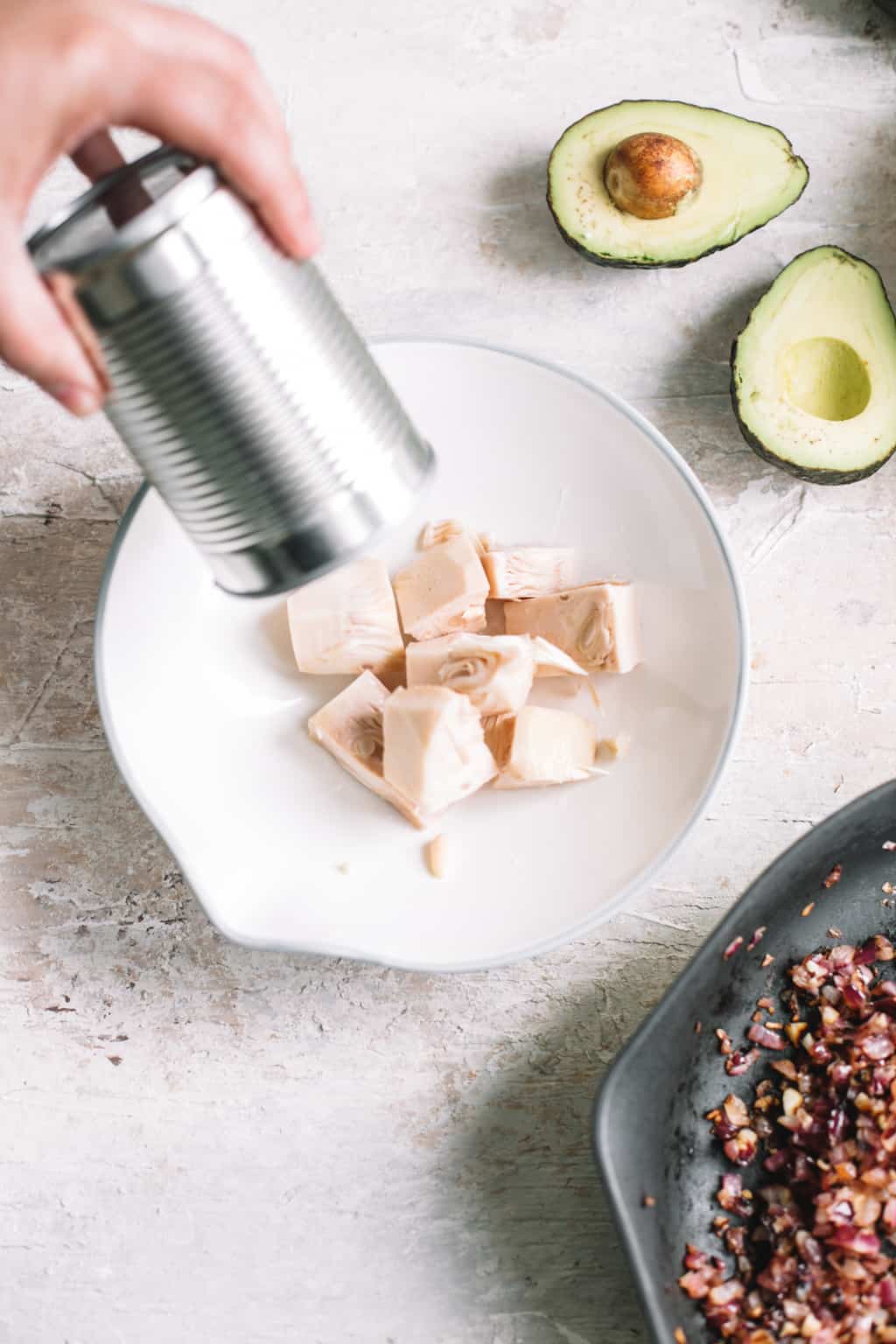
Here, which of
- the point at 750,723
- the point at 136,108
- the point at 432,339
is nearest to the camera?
the point at 136,108


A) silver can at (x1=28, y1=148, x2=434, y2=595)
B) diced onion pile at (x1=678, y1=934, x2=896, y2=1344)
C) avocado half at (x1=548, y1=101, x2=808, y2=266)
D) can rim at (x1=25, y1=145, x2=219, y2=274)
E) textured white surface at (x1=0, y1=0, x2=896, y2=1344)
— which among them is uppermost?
can rim at (x1=25, y1=145, x2=219, y2=274)

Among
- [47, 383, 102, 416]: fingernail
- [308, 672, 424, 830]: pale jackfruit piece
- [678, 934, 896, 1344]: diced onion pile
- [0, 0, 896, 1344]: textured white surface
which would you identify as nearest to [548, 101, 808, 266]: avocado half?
[0, 0, 896, 1344]: textured white surface

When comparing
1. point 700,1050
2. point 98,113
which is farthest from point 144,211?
point 700,1050

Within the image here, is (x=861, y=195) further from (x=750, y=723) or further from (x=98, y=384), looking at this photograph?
(x=98, y=384)

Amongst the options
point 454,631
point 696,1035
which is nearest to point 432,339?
point 454,631

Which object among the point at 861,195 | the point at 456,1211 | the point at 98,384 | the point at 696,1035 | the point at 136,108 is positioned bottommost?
the point at 456,1211

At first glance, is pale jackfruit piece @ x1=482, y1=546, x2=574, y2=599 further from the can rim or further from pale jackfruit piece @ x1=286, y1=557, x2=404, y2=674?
the can rim

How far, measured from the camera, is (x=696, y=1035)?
1175mm

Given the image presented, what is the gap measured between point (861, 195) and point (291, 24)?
27.9 inches

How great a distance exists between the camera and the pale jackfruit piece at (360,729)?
46.4 inches

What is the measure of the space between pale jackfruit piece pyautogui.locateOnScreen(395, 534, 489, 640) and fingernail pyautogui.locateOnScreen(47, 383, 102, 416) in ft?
1.49

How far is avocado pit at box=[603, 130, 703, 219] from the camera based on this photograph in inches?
45.8

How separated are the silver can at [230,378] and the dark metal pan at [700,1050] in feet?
1.78

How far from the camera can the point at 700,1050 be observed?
1.19 metres
